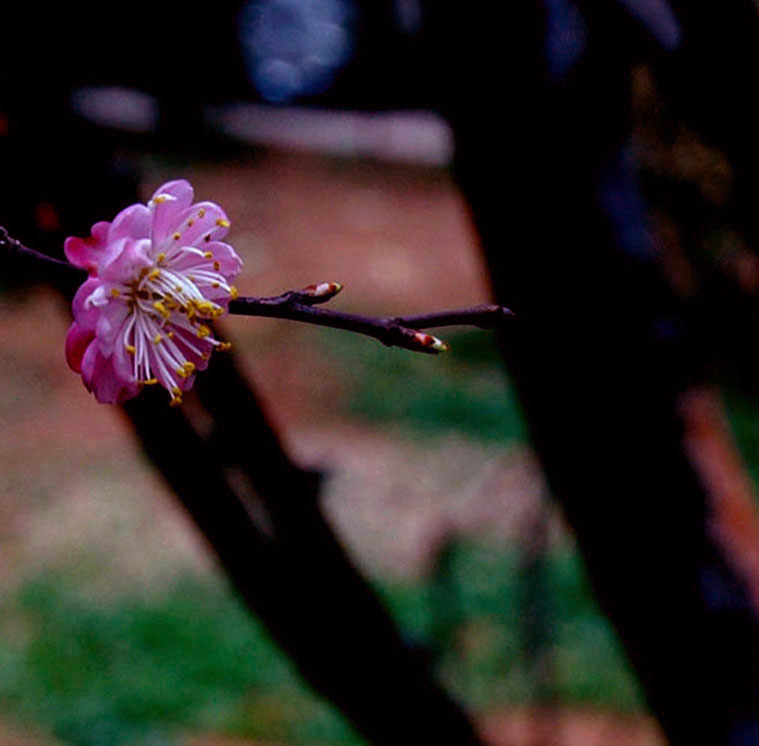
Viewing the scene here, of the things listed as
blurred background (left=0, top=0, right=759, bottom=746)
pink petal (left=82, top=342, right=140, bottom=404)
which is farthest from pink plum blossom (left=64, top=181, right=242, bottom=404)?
blurred background (left=0, top=0, right=759, bottom=746)

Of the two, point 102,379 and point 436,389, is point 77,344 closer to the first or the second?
point 102,379

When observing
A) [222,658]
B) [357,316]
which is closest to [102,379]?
[357,316]

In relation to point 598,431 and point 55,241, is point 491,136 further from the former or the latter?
point 55,241

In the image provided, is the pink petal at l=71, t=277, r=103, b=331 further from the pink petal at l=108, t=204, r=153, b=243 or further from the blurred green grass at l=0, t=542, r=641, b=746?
the blurred green grass at l=0, t=542, r=641, b=746

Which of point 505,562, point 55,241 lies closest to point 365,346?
point 505,562

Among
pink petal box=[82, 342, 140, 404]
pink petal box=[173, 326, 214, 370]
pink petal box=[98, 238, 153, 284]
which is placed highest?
→ pink petal box=[98, 238, 153, 284]

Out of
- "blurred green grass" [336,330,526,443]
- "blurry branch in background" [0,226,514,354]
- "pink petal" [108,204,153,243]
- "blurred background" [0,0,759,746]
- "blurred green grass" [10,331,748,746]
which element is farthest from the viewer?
"blurred green grass" [336,330,526,443]

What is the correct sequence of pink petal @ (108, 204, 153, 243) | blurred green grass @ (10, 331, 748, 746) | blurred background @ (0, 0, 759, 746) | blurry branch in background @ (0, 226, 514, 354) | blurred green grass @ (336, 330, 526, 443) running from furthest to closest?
blurred green grass @ (336, 330, 526, 443) < blurred green grass @ (10, 331, 748, 746) < blurred background @ (0, 0, 759, 746) < pink petal @ (108, 204, 153, 243) < blurry branch in background @ (0, 226, 514, 354)

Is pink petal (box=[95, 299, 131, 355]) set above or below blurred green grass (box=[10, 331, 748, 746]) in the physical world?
above
